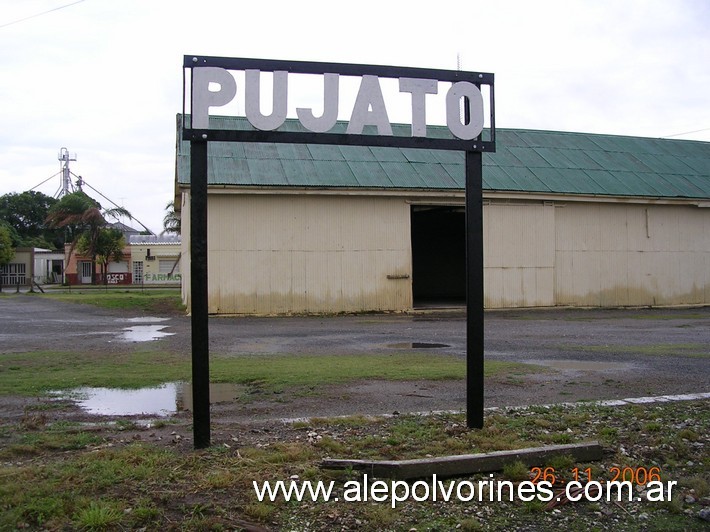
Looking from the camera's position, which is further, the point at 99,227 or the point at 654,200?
the point at 99,227

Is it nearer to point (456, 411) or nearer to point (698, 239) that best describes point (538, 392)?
point (456, 411)

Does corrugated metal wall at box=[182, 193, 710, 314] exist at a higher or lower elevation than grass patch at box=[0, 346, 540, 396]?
higher

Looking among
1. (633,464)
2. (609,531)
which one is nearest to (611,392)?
(633,464)

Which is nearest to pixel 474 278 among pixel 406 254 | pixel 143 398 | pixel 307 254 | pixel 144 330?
pixel 143 398

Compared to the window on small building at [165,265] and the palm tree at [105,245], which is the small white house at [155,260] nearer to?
the window on small building at [165,265]

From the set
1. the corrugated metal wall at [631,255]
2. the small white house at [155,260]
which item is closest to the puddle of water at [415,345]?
the corrugated metal wall at [631,255]

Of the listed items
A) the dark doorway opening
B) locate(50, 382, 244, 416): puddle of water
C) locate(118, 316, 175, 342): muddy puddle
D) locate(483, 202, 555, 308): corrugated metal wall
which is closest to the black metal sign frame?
locate(50, 382, 244, 416): puddle of water

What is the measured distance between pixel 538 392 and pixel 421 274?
25.2 meters

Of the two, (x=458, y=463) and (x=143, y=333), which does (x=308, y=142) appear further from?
(x=143, y=333)

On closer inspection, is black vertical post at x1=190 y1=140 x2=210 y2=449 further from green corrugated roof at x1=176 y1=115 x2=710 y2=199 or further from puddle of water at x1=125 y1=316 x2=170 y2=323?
puddle of water at x1=125 y1=316 x2=170 y2=323

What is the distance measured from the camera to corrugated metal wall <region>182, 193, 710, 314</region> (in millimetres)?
19781

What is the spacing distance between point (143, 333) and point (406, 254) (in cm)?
897

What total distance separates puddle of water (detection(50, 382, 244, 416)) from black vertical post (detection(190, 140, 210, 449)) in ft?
5.45

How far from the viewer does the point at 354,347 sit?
1272cm
